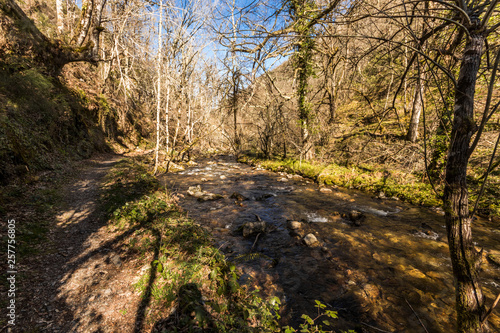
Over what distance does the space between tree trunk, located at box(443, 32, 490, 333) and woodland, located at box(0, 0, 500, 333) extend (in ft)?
0.03

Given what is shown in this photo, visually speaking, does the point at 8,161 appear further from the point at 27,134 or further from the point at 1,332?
the point at 1,332

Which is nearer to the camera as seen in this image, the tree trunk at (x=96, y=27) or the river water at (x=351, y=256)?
the river water at (x=351, y=256)

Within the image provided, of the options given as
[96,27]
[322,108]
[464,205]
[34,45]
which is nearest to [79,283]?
[464,205]

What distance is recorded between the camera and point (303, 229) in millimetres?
6203

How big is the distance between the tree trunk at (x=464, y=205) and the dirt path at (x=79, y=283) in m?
3.85

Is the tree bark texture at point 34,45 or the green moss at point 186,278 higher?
the tree bark texture at point 34,45

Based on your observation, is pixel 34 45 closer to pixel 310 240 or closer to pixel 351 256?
pixel 310 240

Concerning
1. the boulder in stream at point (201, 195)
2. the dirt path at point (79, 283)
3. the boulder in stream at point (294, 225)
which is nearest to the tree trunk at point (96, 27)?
the boulder in stream at point (201, 195)

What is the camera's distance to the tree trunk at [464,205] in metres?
1.90

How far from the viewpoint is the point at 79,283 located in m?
3.29

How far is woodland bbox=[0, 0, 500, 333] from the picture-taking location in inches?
78.1

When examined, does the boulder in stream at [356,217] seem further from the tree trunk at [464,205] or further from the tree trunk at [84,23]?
the tree trunk at [84,23]

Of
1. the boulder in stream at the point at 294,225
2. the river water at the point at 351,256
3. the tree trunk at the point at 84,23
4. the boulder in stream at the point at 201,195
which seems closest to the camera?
the river water at the point at 351,256

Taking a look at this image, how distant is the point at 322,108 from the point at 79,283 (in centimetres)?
1595
